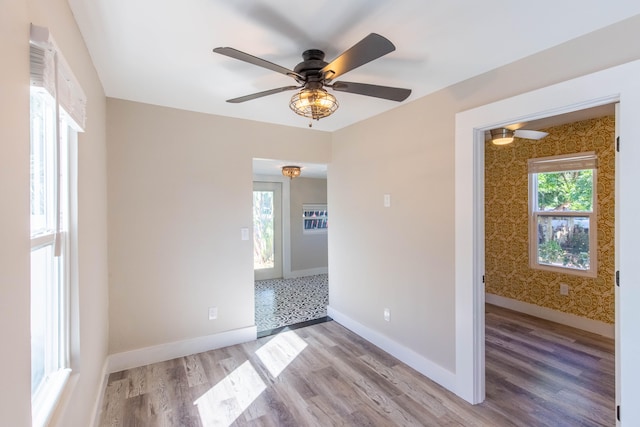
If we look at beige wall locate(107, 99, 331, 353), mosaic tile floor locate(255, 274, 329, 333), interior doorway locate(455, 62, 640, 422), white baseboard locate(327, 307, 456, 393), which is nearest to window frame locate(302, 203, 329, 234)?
mosaic tile floor locate(255, 274, 329, 333)

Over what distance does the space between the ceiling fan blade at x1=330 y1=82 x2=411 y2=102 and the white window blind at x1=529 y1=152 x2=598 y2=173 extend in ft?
9.73

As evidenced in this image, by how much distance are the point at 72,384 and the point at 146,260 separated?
147 centimetres

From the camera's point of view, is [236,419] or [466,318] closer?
[236,419]

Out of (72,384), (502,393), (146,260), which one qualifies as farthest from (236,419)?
(502,393)

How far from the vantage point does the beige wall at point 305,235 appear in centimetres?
638

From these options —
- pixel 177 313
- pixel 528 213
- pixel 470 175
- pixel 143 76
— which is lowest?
pixel 177 313

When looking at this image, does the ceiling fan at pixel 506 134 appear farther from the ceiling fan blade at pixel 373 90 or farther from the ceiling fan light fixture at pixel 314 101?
the ceiling fan light fixture at pixel 314 101

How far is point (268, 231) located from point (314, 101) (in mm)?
4619

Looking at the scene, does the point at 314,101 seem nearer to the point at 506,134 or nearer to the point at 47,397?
the point at 47,397

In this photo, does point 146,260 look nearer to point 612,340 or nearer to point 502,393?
point 502,393

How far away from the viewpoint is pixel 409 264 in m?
2.82

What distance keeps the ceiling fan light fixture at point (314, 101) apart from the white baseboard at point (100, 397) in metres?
2.36
